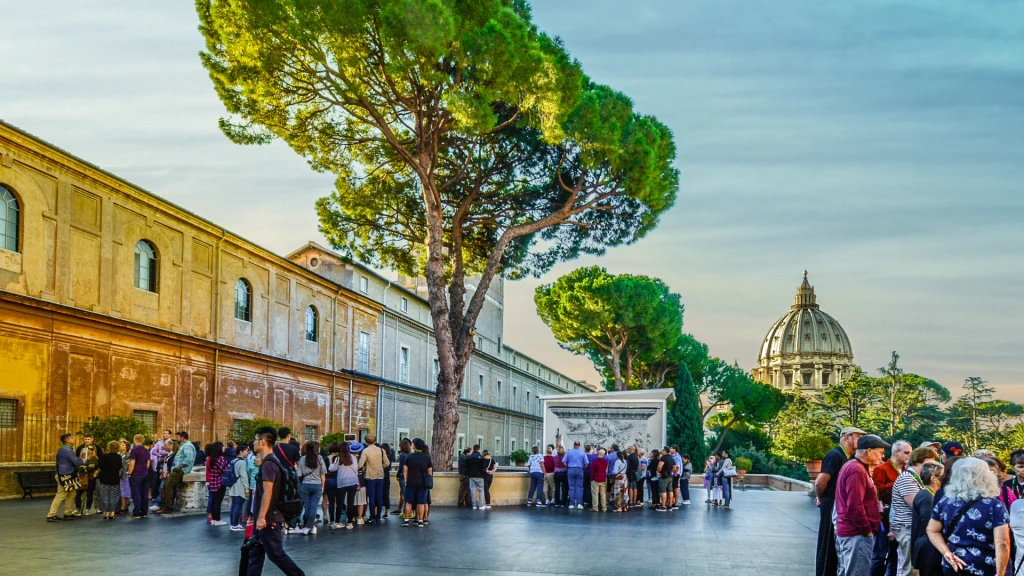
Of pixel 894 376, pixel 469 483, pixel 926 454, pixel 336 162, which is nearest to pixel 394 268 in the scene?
pixel 336 162

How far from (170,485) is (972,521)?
1403 centimetres

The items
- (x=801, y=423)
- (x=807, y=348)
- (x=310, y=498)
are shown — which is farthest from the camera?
(x=807, y=348)

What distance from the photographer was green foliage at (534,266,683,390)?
47969 millimetres

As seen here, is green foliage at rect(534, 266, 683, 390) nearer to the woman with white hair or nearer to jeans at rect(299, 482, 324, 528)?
jeans at rect(299, 482, 324, 528)

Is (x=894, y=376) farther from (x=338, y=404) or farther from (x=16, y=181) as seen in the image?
(x=16, y=181)

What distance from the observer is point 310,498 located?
13.5 meters

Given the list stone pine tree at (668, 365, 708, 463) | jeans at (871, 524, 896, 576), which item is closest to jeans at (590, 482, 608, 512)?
jeans at (871, 524, 896, 576)

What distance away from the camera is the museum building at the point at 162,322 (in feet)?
61.9

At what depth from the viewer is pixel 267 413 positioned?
29.2m

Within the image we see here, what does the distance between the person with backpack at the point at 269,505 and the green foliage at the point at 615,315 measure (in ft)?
132

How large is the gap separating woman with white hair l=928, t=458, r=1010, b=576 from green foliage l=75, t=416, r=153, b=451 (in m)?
16.5

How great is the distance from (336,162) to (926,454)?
749 inches

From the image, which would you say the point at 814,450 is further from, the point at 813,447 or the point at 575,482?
the point at 575,482

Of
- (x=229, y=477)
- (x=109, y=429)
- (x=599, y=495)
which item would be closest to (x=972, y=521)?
(x=229, y=477)
